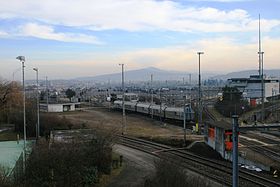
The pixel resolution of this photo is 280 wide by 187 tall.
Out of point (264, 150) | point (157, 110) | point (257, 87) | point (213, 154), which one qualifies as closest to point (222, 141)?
point (213, 154)

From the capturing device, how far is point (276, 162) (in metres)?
31.9

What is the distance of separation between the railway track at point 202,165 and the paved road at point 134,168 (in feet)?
4.14

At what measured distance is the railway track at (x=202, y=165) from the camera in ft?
83.8

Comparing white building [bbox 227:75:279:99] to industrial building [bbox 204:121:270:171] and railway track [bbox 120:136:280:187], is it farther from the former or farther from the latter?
railway track [bbox 120:136:280:187]

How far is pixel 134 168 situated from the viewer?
3125cm

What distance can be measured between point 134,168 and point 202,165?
214 inches

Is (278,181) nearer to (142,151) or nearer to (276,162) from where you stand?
(276,162)

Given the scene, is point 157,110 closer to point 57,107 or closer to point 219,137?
point 57,107

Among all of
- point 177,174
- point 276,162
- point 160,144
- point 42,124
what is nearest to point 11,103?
point 42,124

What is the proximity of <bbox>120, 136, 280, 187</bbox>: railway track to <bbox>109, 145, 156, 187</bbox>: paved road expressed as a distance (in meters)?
1.26

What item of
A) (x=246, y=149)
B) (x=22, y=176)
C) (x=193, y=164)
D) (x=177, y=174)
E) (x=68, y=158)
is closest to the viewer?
(x=177, y=174)

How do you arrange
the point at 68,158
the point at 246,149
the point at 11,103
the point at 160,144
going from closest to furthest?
the point at 68,158, the point at 246,149, the point at 160,144, the point at 11,103

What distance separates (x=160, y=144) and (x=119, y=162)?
36.6 ft

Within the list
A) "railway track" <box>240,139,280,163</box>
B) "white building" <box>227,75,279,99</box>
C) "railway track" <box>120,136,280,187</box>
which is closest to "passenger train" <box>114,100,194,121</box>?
"railway track" <box>120,136,280,187</box>
